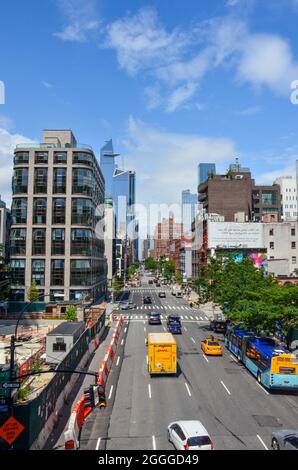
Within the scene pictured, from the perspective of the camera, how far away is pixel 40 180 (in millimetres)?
76750

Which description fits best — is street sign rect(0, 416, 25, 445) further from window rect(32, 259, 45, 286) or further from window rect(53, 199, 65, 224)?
window rect(53, 199, 65, 224)

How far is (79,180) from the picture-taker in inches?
3029

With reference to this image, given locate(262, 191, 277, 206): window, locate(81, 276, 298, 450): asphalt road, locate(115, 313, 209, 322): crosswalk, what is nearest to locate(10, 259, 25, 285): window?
locate(115, 313, 209, 322): crosswalk

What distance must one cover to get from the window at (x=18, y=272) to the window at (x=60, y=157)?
1946 cm

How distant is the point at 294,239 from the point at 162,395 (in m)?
66.0

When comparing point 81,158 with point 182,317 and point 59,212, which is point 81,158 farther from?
point 182,317

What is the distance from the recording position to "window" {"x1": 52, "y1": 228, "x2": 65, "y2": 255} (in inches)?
2992

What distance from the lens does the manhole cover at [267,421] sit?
2188 centimetres

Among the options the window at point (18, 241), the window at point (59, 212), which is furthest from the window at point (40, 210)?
the window at point (18, 241)

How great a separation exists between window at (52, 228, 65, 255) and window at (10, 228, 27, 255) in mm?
5339

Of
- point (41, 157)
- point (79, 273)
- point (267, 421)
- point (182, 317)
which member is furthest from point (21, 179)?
point (267, 421)

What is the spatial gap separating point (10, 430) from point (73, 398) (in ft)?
32.9

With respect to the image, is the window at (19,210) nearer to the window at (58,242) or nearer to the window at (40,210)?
the window at (40,210)
